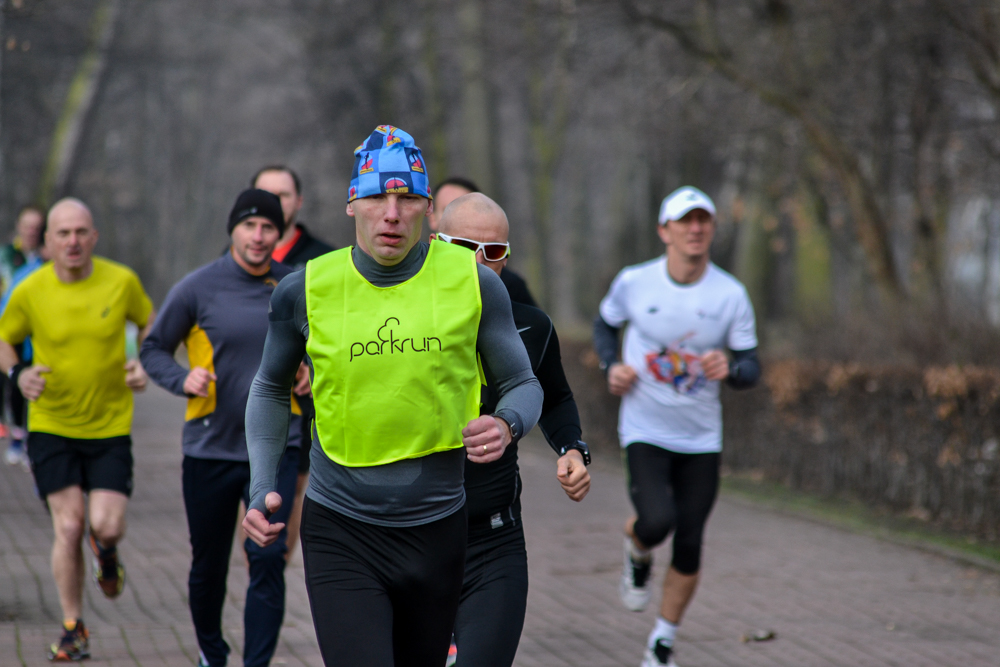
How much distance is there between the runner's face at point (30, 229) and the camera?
34.5 feet

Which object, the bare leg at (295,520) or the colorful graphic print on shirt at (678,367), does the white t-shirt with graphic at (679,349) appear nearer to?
the colorful graphic print on shirt at (678,367)

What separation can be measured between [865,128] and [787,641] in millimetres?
10067

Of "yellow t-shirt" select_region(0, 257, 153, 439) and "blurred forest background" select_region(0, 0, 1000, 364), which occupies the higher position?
"blurred forest background" select_region(0, 0, 1000, 364)

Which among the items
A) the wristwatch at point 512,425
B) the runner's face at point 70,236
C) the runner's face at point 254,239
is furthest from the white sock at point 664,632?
the runner's face at point 70,236

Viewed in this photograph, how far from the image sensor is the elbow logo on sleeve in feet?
10.8

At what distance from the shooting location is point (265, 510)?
3.36 metres

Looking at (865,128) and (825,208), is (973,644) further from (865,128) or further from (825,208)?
(825,208)

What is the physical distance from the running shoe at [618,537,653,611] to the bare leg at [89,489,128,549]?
7.98ft

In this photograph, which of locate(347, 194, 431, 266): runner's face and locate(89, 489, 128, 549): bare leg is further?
locate(89, 489, 128, 549): bare leg

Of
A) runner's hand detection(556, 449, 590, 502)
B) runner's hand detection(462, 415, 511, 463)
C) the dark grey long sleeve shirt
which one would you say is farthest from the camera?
the dark grey long sleeve shirt

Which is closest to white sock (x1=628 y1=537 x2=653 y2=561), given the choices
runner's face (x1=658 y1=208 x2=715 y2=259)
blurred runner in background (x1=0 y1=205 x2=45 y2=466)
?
runner's face (x1=658 y1=208 x2=715 y2=259)

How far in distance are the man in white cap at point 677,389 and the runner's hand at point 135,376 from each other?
2.18m

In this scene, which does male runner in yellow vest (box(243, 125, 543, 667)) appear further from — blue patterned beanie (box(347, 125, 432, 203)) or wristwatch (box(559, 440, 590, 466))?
wristwatch (box(559, 440, 590, 466))

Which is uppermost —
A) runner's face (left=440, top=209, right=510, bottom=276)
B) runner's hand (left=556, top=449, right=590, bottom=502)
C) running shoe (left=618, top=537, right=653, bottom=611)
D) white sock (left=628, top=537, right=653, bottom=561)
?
runner's face (left=440, top=209, right=510, bottom=276)
